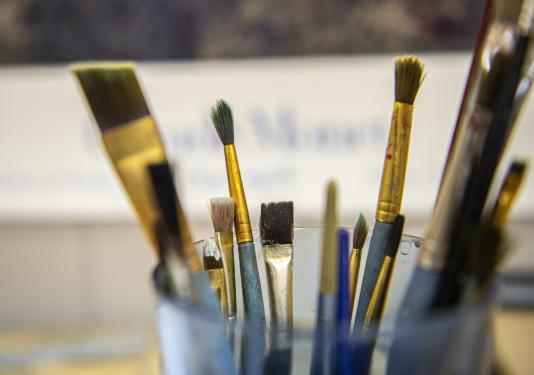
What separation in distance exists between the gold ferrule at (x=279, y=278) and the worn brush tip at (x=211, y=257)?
14 mm

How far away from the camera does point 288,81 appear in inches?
21.1

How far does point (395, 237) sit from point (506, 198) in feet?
0.10

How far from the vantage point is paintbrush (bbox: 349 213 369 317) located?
17 cm

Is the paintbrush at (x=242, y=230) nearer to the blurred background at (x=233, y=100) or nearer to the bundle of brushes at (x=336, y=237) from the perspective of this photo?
the bundle of brushes at (x=336, y=237)

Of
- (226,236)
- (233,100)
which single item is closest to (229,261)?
(226,236)

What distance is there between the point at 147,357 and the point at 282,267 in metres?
0.38

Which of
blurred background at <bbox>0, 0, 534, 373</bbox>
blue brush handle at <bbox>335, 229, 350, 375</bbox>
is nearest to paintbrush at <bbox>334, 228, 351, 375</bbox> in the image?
blue brush handle at <bbox>335, 229, 350, 375</bbox>

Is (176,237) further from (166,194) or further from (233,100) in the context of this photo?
(233,100)

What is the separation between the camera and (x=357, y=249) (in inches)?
6.7

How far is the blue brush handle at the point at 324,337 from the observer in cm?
12

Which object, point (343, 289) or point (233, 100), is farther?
point (233, 100)

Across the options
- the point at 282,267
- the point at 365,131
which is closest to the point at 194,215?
the point at 365,131

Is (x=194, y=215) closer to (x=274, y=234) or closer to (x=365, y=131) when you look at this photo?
(x=365, y=131)

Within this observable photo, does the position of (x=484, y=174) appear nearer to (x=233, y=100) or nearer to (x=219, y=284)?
(x=219, y=284)
